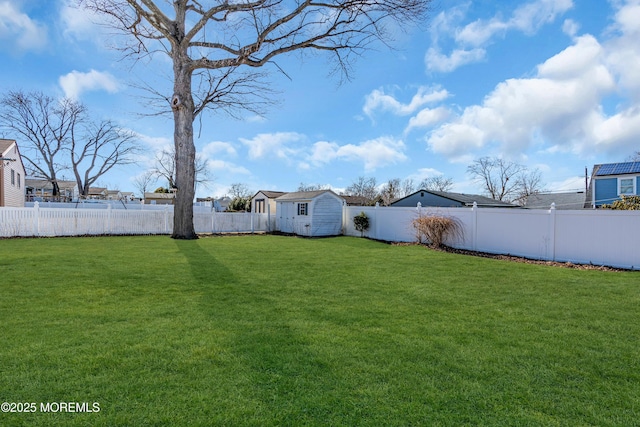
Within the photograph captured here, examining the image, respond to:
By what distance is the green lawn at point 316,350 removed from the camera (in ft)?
6.91

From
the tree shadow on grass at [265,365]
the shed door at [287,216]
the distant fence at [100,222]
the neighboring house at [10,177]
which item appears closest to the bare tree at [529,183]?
the shed door at [287,216]

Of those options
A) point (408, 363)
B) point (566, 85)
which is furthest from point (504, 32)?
point (408, 363)

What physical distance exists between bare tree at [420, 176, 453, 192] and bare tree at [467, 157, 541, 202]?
2747mm

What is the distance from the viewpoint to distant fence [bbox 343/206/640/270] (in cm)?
795

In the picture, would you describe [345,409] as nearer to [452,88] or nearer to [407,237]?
[407,237]

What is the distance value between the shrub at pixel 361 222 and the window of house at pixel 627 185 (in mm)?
13042

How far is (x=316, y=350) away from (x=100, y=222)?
49.3 feet

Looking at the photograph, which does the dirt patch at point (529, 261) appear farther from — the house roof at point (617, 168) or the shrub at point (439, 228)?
the house roof at point (617, 168)

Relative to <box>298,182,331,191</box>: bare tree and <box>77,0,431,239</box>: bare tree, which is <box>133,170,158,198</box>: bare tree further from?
<box>77,0,431,239</box>: bare tree

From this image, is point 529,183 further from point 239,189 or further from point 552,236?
point 239,189

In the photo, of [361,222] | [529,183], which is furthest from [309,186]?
[361,222]

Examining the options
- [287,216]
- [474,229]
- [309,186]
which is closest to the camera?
[474,229]

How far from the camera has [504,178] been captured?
37.3 m

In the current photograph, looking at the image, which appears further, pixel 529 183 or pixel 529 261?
pixel 529 183
